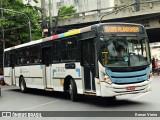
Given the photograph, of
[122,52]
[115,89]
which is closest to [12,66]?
[122,52]

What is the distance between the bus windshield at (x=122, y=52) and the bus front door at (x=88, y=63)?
2.33ft

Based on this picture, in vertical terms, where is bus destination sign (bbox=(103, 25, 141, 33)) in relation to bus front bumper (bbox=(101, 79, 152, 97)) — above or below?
above

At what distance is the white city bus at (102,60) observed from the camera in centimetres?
1235

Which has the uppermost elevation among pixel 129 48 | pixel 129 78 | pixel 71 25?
pixel 71 25

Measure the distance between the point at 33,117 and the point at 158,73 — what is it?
25.6 m

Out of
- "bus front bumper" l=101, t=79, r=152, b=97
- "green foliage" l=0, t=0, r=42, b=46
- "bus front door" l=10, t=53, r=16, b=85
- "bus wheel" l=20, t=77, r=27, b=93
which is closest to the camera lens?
"bus front bumper" l=101, t=79, r=152, b=97

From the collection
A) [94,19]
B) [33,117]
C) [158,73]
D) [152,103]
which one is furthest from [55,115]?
[94,19]

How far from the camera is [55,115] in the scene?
1135cm

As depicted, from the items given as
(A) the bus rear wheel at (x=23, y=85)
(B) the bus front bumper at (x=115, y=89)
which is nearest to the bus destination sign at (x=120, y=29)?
(B) the bus front bumper at (x=115, y=89)

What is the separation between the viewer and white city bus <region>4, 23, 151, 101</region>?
1235cm

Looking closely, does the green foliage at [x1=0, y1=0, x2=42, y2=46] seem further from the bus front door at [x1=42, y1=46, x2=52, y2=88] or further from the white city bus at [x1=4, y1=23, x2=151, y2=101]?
the white city bus at [x1=4, y1=23, x2=151, y2=101]

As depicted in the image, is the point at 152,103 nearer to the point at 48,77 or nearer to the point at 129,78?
the point at 129,78

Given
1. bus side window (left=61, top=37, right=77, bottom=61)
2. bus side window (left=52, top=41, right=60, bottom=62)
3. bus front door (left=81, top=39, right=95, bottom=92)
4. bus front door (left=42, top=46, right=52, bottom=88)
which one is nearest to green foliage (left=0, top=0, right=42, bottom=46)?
bus front door (left=42, top=46, right=52, bottom=88)

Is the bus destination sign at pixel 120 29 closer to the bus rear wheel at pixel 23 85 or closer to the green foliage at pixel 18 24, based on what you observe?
the bus rear wheel at pixel 23 85
